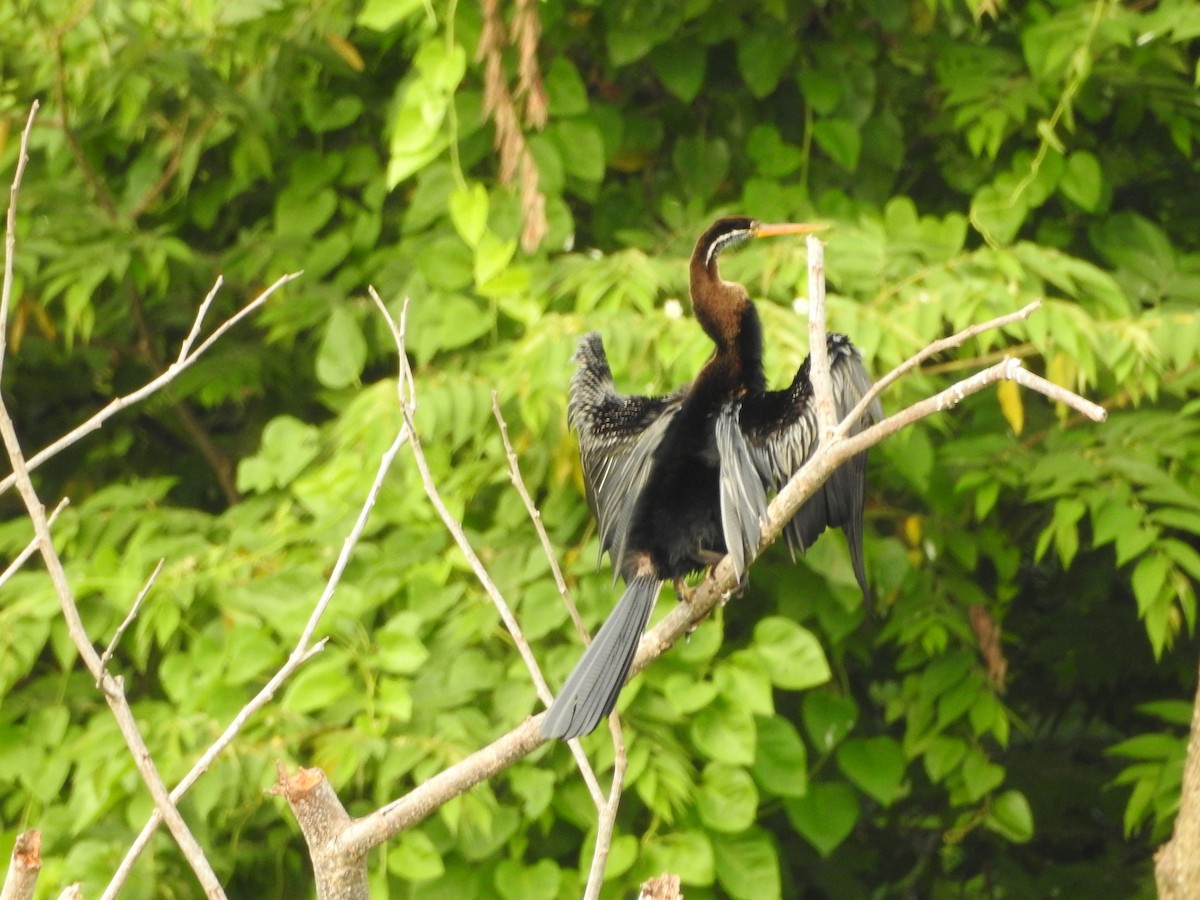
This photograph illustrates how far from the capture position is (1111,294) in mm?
2574

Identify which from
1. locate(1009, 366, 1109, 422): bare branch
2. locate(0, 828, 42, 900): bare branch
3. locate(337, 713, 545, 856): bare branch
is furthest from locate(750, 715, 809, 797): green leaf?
locate(0, 828, 42, 900): bare branch

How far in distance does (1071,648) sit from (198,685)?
6.88 feet

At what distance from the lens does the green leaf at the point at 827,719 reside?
9.00 ft

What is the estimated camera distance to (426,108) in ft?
8.17

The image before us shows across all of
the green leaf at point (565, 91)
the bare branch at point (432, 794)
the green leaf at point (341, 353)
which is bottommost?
the bare branch at point (432, 794)

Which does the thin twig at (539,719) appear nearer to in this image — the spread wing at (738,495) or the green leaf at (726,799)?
the spread wing at (738,495)

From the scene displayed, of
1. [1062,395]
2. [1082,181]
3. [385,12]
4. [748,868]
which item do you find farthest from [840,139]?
[1062,395]

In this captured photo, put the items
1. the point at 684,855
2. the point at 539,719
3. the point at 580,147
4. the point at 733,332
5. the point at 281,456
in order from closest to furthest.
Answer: the point at 539,719 → the point at 684,855 → the point at 733,332 → the point at 281,456 → the point at 580,147

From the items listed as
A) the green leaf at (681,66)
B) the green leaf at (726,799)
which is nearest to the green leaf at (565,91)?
the green leaf at (681,66)

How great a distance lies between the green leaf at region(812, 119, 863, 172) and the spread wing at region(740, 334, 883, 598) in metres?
0.78

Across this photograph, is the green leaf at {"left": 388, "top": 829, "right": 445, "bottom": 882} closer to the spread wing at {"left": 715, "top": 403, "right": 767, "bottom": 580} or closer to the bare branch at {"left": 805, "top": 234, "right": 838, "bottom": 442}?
the spread wing at {"left": 715, "top": 403, "right": 767, "bottom": 580}

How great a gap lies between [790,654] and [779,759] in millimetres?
263

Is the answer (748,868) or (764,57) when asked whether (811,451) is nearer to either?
(748,868)

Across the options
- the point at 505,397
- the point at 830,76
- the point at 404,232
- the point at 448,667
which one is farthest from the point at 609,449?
the point at 830,76
